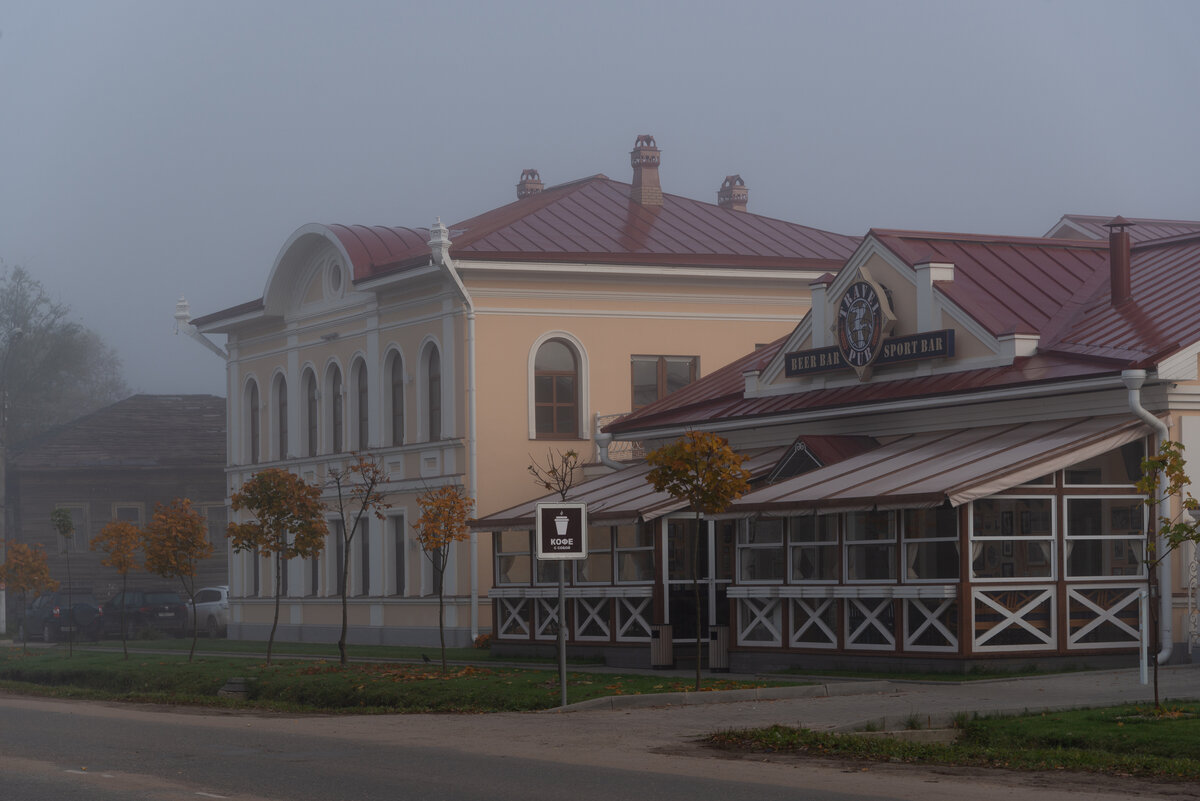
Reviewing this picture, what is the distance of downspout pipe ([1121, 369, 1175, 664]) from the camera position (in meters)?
22.3

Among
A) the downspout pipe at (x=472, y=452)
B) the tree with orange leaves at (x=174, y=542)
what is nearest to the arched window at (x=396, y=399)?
the downspout pipe at (x=472, y=452)

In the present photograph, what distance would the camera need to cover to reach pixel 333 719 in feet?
68.7

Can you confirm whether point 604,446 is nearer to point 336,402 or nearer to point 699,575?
point 699,575

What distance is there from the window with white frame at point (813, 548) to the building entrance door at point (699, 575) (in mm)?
1616

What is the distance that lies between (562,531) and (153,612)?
30306 millimetres

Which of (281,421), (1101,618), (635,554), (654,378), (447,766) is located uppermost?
(654,378)

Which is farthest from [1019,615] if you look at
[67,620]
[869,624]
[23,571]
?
[67,620]

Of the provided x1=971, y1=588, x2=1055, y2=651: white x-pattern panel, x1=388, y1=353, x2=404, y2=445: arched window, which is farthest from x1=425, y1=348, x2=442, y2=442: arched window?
x1=971, y1=588, x2=1055, y2=651: white x-pattern panel

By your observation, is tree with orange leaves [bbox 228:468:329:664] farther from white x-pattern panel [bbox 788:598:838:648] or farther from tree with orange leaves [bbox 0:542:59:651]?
tree with orange leaves [bbox 0:542:59:651]

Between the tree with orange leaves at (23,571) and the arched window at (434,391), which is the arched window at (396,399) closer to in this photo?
the arched window at (434,391)

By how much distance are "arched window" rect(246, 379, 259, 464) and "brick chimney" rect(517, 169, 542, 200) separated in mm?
8659

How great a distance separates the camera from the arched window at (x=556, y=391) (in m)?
37.7

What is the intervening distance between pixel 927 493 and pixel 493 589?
11.4m

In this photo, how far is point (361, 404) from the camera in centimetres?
4125
